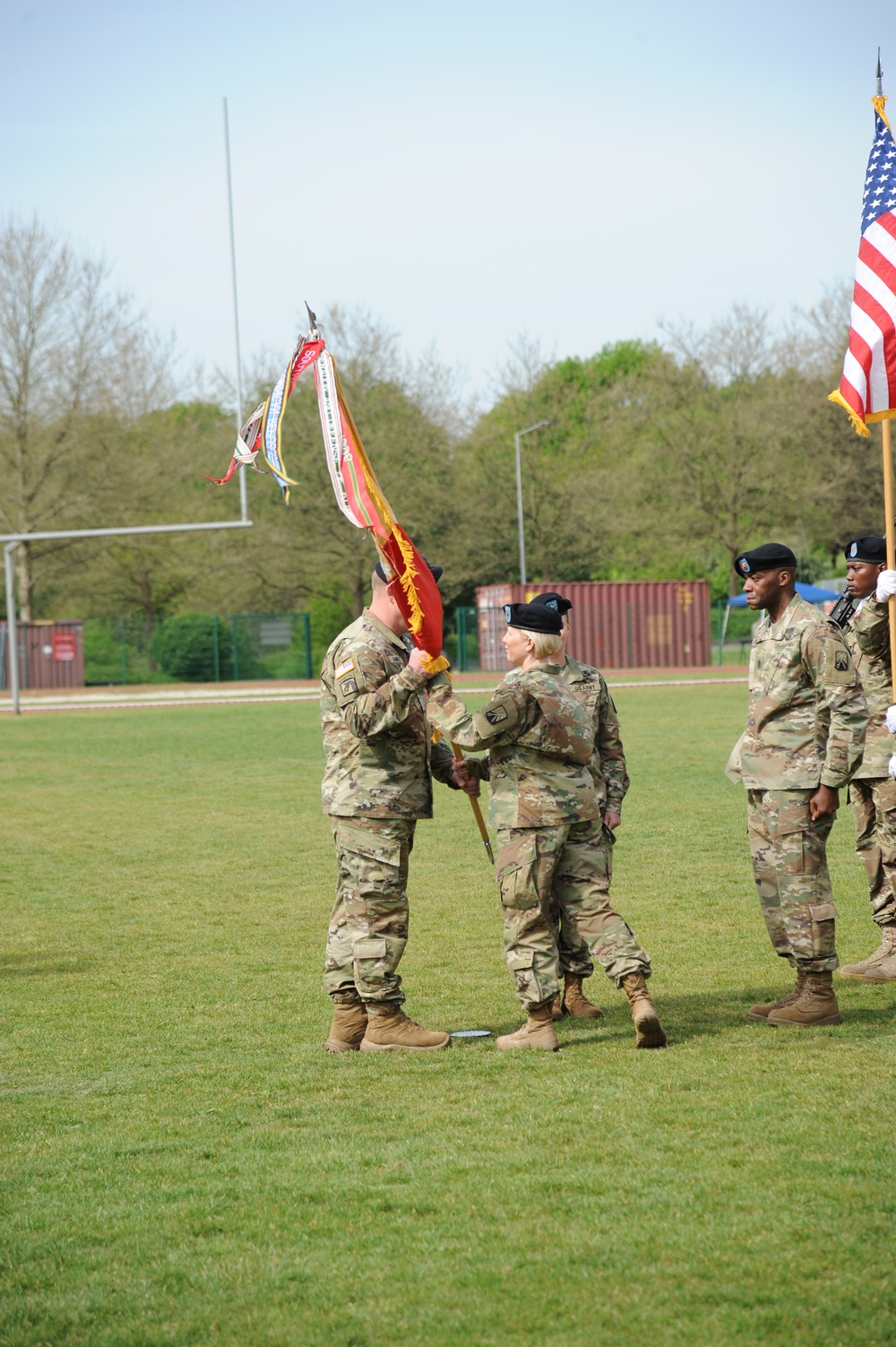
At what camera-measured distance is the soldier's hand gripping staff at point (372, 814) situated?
5.99 m

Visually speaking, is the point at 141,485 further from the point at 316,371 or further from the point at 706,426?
the point at 316,371

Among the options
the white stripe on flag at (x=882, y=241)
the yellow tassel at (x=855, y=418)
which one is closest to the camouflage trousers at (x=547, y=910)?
the yellow tassel at (x=855, y=418)

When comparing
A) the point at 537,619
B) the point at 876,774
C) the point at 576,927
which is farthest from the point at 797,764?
the point at 537,619

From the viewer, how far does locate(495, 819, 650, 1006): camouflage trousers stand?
6027mm

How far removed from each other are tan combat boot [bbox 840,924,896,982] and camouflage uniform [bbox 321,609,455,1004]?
261cm

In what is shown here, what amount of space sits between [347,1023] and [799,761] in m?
2.39

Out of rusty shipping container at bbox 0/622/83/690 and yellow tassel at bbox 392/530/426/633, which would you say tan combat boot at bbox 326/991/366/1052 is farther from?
rusty shipping container at bbox 0/622/83/690

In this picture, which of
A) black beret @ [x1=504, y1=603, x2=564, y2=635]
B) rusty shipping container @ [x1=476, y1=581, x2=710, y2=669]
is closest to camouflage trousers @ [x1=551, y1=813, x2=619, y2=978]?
black beret @ [x1=504, y1=603, x2=564, y2=635]

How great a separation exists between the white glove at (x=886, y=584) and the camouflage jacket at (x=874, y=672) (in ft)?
4.41

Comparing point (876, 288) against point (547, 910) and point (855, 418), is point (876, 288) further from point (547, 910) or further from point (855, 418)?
point (547, 910)

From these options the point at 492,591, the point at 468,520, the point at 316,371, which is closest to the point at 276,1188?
the point at 316,371

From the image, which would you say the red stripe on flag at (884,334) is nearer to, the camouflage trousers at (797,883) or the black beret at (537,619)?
the black beret at (537,619)

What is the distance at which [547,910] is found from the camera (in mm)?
6137

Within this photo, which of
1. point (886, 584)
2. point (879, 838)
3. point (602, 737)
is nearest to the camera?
point (886, 584)
